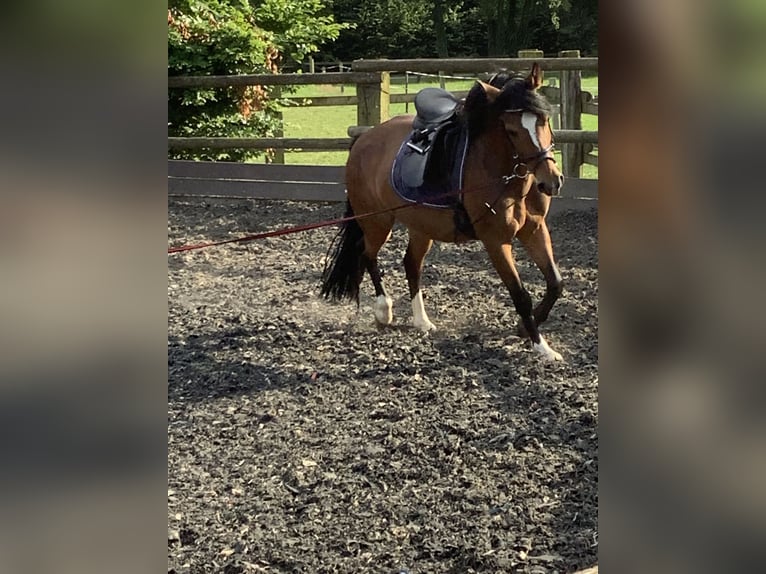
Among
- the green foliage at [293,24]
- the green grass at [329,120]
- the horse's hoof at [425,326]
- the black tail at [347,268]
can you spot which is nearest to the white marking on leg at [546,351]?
the horse's hoof at [425,326]

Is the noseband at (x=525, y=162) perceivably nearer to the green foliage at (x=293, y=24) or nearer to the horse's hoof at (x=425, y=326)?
the horse's hoof at (x=425, y=326)

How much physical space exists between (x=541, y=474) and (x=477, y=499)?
0.33 m

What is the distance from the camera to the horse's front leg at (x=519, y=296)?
4809 mm

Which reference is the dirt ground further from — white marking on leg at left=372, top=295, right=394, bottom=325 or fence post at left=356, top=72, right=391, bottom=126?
fence post at left=356, top=72, right=391, bottom=126

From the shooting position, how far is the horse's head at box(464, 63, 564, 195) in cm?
452

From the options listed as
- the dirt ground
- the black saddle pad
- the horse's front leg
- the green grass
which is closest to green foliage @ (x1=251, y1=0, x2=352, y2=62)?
the green grass

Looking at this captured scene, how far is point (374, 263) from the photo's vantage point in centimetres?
578

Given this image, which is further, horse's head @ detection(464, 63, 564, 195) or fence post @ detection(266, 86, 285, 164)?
fence post @ detection(266, 86, 285, 164)

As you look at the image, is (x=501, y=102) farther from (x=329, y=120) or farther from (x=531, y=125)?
(x=329, y=120)

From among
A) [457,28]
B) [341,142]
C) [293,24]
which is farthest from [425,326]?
[457,28]

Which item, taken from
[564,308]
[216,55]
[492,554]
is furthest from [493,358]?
[216,55]
